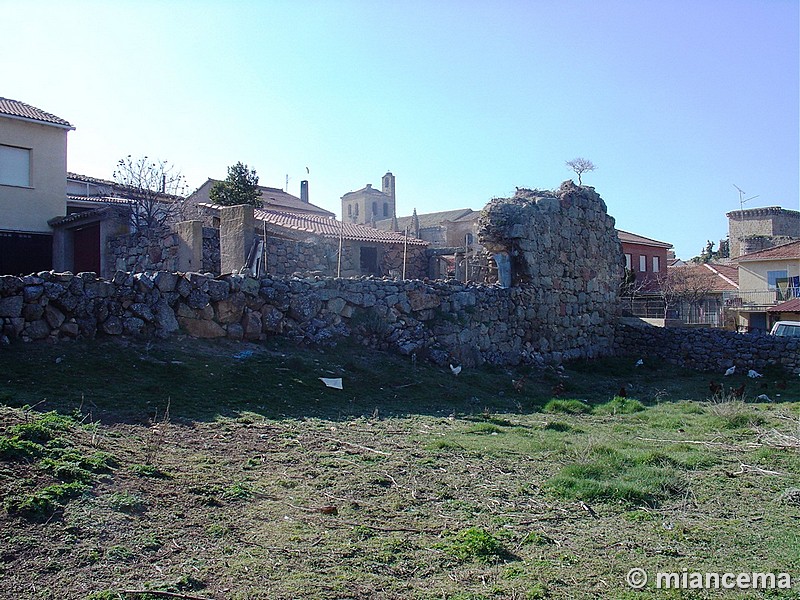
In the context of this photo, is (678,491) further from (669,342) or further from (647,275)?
(647,275)

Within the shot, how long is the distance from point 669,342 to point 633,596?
569 inches

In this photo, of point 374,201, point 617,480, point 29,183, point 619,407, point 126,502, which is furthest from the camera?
point 374,201

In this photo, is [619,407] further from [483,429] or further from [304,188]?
[304,188]

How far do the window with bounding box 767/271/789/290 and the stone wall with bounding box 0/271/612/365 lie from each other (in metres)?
24.6

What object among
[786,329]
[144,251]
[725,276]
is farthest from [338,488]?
[725,276]

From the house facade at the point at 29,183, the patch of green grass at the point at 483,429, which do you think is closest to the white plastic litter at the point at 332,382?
the patch of green grass at the point at 483,429

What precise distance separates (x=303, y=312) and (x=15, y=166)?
1404cm

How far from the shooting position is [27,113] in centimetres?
2081

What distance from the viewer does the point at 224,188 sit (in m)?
25.8

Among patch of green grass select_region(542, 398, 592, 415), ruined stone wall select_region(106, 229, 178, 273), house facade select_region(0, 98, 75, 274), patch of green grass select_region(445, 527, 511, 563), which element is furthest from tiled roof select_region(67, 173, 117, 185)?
patch of green grass select_region(445, 527, 511, 563)

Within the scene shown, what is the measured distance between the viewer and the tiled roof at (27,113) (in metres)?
20.3

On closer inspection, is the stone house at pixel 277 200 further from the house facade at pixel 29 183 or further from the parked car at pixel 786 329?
the parked car at pixel 786 329

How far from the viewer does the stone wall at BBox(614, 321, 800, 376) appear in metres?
15.7

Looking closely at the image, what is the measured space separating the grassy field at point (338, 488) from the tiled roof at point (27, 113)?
570 inches
